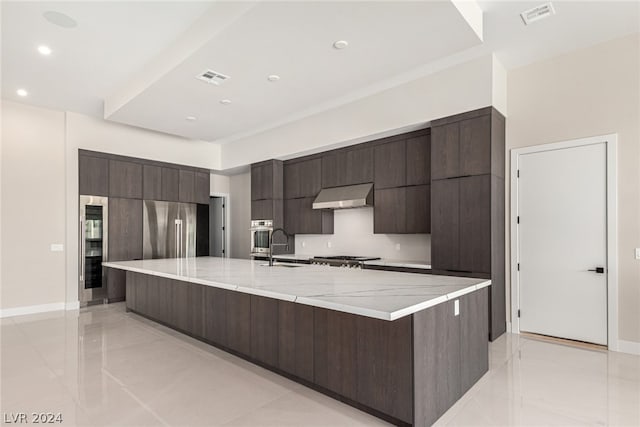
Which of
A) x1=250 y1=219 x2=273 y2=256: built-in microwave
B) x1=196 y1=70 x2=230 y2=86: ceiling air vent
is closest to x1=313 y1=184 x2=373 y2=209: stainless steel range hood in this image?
x1=250 y1=219 x2=273 y2=256: built-in microwave

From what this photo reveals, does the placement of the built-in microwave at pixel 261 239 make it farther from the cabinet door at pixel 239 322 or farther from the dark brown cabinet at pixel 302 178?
the cabinet door at pixel 239 322

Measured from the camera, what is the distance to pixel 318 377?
2723 mm

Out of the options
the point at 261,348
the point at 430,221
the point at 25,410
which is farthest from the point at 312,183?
the point at 25,410

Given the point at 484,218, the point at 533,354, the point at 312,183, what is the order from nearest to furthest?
the point at 533,354 → the point at 484,218 → the point at 312,183

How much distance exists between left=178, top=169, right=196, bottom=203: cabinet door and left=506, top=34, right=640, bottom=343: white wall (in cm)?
619

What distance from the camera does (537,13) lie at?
338cm

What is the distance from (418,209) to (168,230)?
16.4ft

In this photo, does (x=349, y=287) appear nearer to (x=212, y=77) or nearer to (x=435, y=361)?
(x=435, y=361)

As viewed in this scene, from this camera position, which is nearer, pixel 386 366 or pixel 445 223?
pixel 386 366

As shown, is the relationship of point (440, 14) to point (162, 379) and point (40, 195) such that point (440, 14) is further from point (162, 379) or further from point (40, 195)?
point (40, 195)

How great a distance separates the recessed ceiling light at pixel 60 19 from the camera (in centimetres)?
350

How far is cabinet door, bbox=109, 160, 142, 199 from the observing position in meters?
6.57

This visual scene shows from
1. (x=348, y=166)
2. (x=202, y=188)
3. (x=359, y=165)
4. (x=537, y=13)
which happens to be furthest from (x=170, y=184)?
(x=537, y=13)

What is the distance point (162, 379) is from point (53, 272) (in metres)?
4.22
